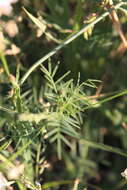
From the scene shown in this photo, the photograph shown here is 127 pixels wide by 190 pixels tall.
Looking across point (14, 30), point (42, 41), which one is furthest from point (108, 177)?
point (14, 30)

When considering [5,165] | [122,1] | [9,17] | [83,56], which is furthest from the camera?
[83,56]

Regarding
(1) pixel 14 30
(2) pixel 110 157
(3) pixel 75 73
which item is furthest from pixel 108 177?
(1) pixel 14 30

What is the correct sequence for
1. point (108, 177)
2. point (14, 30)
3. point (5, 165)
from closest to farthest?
1. point (5, 165)
2. point (14, 30)
3. point (108, 177)

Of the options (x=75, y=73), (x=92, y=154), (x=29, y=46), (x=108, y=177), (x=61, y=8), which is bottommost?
(x=108, y=177)

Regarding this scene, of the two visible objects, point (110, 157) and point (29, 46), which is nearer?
point (29, 46)

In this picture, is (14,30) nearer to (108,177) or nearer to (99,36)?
(99,36)

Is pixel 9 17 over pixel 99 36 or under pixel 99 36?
over

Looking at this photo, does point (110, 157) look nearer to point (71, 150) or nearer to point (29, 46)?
point (71, 150)
